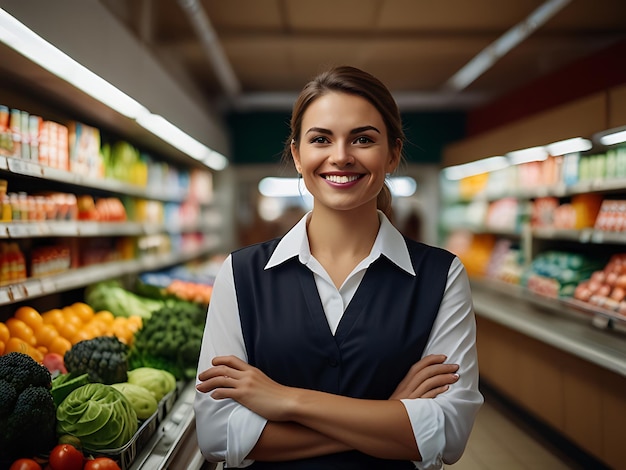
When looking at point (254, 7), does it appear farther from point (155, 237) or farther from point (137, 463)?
point (137, 463)

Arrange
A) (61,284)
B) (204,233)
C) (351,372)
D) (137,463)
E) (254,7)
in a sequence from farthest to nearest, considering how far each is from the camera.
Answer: (204,233), (254,7), (61,284), (137,463), (351,372)

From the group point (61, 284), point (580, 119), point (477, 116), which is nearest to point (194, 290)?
point (61, 284)

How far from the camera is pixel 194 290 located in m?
4.65

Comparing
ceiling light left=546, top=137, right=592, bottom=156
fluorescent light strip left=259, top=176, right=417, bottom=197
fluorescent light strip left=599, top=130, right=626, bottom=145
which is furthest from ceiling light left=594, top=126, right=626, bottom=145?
fluorescent light strip left=259, top=176, right=417, bottom=197

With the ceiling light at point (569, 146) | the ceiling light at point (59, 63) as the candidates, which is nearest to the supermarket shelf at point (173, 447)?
the ceiling light at point (59, 63)

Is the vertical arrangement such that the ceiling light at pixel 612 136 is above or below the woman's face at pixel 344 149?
above

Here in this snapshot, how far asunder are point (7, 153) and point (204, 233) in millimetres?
6082

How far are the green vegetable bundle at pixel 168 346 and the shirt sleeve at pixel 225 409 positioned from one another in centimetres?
135

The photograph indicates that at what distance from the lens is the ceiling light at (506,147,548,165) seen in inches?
210

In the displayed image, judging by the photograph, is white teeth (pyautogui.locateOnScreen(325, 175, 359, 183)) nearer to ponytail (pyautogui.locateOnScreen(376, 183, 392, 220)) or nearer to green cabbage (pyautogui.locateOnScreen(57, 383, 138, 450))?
ponytail (pyautogui.locateOnScreen(376, 183, 392, 220))

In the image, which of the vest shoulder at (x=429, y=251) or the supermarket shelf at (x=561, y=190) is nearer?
the vest shoulder at (x=429, y=251)

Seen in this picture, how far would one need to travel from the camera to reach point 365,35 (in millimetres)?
6328

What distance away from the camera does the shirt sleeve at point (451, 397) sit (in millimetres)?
1595

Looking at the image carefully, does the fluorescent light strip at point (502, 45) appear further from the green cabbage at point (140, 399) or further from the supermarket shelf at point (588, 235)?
the green cabbage at point (140, 399)
